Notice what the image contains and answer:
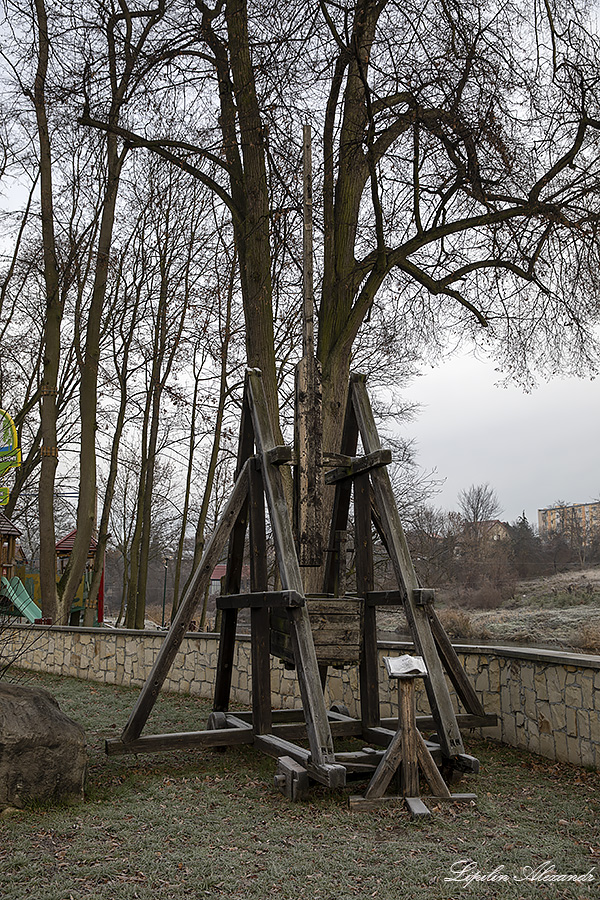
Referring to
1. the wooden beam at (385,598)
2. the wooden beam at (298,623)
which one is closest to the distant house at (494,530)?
the wooden beam at (385,598)

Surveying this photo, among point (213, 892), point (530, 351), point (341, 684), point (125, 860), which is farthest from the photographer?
point (530, 351)

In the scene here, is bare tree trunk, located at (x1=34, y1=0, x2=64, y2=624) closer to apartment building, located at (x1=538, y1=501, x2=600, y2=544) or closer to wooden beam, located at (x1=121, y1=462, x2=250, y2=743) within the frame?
wooden beam, located at (x1=121, y1=462, x2=250, y2=743)

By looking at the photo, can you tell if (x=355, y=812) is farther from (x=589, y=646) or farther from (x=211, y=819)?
(x=589, y=646)

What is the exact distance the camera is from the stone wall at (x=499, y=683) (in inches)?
223

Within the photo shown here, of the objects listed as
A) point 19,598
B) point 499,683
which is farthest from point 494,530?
point 499,683

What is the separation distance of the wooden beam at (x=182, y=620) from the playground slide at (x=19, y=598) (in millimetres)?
11677

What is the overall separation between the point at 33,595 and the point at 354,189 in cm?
1658

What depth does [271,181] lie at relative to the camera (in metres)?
8.70

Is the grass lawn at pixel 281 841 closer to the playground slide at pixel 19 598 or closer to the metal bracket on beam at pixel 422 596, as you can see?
the metal bracket on beam at pixel 422 596

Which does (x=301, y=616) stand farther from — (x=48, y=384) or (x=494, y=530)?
(x=494, y=530)

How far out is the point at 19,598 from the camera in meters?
17.8

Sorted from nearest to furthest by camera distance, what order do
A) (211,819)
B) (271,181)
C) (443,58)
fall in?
(211,819), (443,58), (271,181)

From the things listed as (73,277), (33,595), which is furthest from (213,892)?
(33,595)

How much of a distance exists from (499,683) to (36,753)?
13.2 ft
